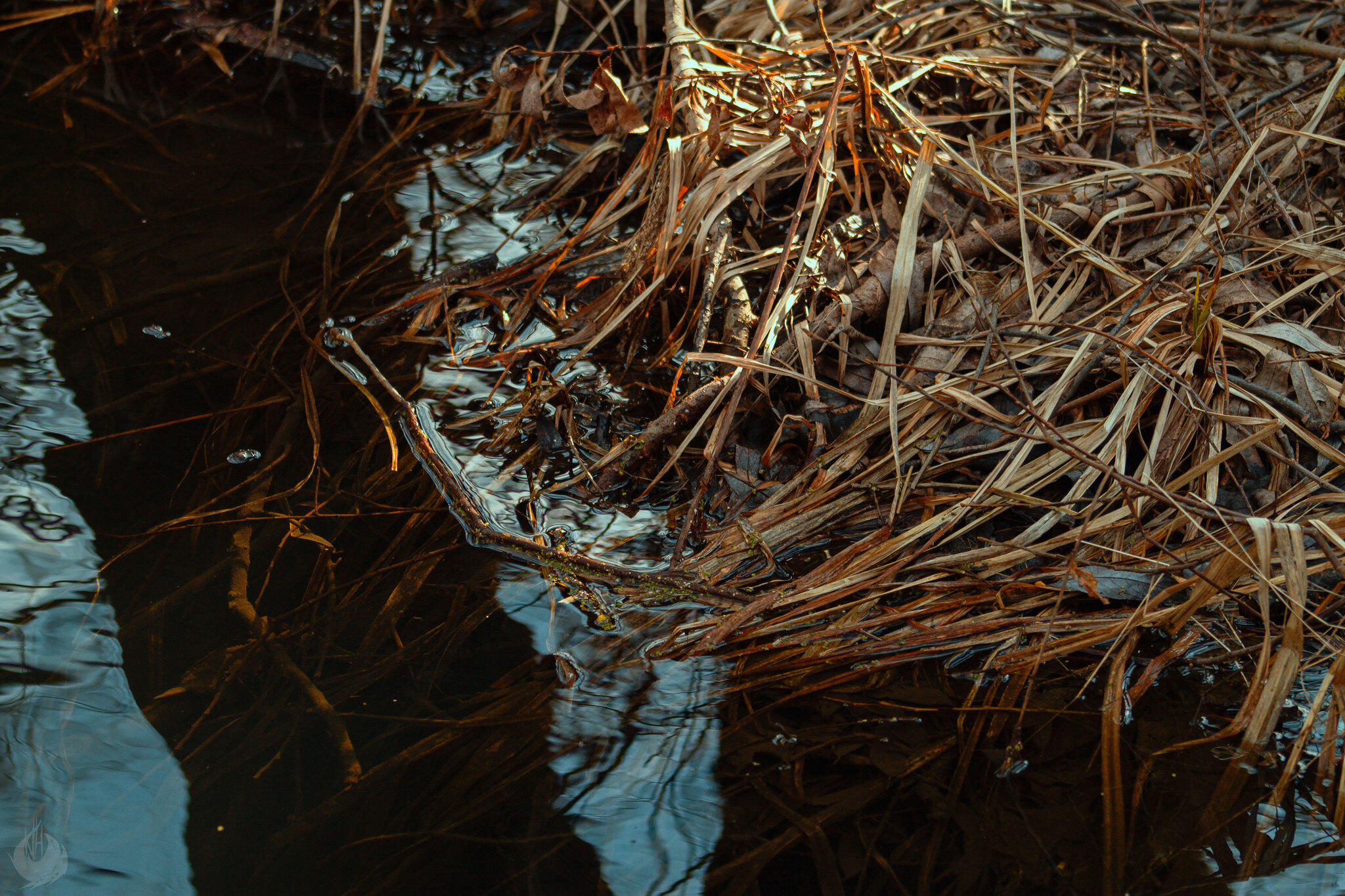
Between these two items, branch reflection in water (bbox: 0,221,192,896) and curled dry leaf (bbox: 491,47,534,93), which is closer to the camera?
branch reflection in water (bbox: 0,221,192,896)

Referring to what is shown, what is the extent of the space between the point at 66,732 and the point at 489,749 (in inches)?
24.0

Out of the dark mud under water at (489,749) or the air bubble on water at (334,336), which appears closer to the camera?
the dark mud under water at (489,749)

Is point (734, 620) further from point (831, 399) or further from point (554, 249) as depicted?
point (554, 249)

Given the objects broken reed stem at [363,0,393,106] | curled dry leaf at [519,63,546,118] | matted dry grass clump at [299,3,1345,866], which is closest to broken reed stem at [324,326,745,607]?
matted dry grass clump at [299,3,1345,866]

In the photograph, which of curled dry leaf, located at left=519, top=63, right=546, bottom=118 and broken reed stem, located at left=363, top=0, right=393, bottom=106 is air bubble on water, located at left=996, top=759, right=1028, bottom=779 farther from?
broken reed stem, located at left=363, top=0, right=393, bottom=106

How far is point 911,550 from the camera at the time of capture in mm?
1554

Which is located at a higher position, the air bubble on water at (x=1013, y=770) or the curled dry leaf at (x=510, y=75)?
the curled dry leaf at (x=510, y=75)

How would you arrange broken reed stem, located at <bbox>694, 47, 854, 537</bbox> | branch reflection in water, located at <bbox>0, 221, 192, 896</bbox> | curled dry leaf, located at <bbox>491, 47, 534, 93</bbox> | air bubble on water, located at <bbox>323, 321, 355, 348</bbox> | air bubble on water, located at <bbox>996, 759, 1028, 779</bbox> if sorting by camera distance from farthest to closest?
curled dry leaf, located at <bbox>491, 47, 534, 93</bbox> < air bubble on water, located at <bbox>323, 321, 355, 348</bbox> < broken reed stem, located at <bbox>694, 47, 854, 537</bbox> < air bubble on water, located at <bbox>996, 759, 1028, 779</bbox> < branch reflection in water, located at <bbox>0, 221, 192, 896</bbox>

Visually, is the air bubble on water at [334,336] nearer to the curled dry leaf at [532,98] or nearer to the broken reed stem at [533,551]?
the broken reed stem at [533,551]

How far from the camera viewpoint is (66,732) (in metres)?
1.31

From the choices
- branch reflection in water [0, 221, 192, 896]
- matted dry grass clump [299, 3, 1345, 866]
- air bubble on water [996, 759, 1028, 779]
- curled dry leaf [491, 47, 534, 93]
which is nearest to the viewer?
branch reflection in water [0, 221, 192, 896]

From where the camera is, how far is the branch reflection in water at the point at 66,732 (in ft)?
3.85

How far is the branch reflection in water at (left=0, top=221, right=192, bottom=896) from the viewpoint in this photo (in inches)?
46.2

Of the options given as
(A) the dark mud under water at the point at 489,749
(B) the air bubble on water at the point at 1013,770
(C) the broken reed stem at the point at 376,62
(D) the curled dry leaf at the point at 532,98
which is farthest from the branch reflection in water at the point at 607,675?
(C) the broken reed stem at the point at 376,62
